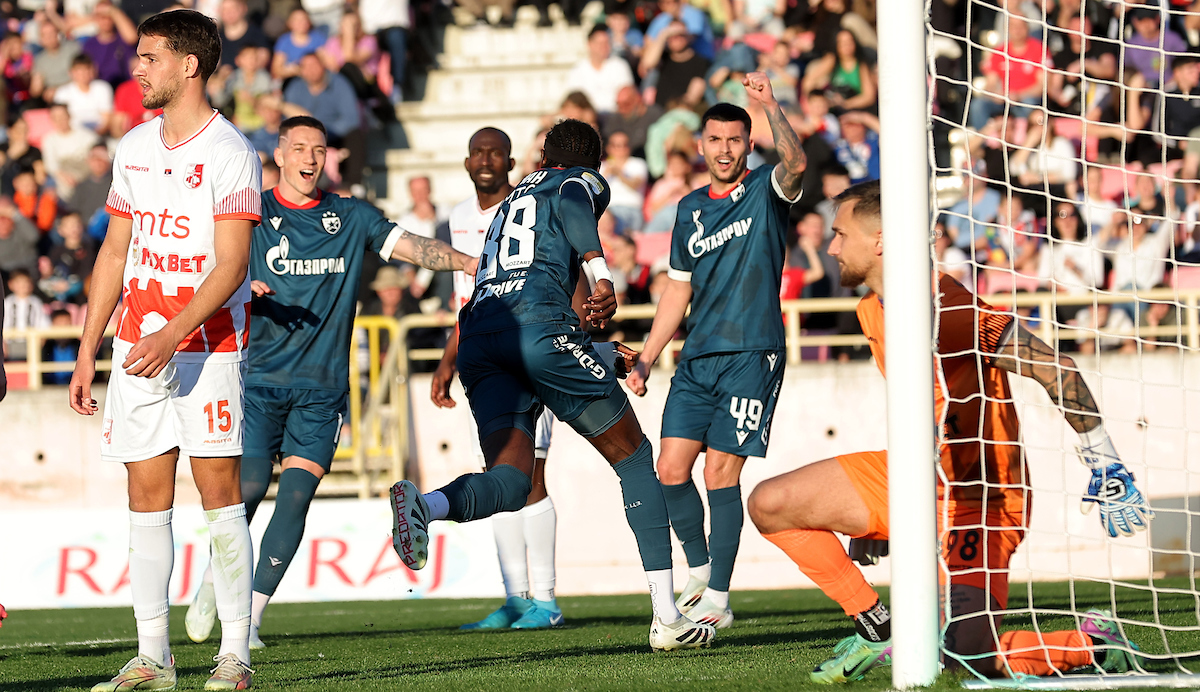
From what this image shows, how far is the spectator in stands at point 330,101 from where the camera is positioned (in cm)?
1514

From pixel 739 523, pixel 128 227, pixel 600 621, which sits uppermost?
pixel 128 227

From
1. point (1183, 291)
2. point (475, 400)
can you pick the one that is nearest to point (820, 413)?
point (1183, 291)

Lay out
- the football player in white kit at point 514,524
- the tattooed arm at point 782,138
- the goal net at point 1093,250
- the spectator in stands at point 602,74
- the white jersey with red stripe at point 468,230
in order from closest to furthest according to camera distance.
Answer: the tattooed arm at point 782,138 < the football player in white kit at point 514,524 < the white jersey with red stripe at point 468,230 < the goal net at point 1093,250 < the spectator in stands at point 602,74

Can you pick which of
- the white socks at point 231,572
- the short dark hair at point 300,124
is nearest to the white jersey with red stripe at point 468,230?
the short dark hair at point 300,124

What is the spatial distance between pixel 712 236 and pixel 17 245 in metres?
9.76

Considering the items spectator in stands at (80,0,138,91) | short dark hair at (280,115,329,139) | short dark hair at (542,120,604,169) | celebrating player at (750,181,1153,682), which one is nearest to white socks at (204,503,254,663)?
celebrating player at (750,181,1153,682)

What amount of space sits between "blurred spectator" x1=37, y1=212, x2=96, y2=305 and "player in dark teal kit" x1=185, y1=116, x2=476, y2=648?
7266mm

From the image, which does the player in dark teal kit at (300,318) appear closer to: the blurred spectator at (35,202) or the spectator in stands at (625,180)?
the spectator in stands at (625,180)

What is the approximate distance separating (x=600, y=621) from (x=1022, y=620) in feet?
8.03

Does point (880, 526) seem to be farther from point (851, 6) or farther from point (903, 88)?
point (851, 6)

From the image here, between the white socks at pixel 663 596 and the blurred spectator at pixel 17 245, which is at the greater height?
the blurred spectator at pixel 17 245

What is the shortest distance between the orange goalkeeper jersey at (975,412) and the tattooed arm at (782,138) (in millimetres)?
1000

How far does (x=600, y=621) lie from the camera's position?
7.65 m

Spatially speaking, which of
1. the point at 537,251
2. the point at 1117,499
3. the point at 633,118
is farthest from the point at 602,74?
the point at 1117,499
